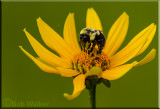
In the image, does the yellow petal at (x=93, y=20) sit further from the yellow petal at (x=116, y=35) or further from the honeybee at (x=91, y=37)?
the honeybee at (x=91, y=37)

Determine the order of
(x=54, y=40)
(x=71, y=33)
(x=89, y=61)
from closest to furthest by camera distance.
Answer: (x=89, y=61), (x=54, y=40), (x=71, y=33)

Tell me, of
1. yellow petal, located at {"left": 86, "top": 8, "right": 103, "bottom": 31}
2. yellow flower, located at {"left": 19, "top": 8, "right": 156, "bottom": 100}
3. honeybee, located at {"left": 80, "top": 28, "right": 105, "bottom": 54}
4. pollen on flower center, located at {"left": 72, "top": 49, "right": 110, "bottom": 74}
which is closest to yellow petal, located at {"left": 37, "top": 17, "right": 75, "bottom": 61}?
yellow flower, located at {"left": 19, "top": 8, "right": 156, "bottom": 100}

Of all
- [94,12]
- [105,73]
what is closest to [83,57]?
[105,73]

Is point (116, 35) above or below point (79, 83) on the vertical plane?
above

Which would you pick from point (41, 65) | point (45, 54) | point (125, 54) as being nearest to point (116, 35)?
point (125, 54)

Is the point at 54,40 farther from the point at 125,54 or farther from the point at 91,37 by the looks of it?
the point at 125,54

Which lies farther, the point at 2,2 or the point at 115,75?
the point at 2,2

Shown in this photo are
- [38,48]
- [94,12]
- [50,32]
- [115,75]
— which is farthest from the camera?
[94,12]

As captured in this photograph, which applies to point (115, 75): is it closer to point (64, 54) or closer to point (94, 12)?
point (64, 54)
